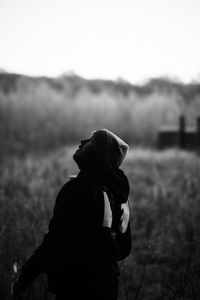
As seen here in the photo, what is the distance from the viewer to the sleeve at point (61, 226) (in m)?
2.04

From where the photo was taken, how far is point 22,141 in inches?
775

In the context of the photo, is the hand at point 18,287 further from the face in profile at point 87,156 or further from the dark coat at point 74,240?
the face in profile at point 87,156

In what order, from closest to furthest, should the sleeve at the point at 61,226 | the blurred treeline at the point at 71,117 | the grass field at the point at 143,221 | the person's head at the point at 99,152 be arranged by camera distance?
the sleeve at the point at 61,226
the person's head at the point at 99,152
the grass field at the point at 143,221
the blurred treeline at the point at 71,117

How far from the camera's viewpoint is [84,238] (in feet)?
6.85

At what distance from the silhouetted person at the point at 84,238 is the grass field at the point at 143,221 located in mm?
1316

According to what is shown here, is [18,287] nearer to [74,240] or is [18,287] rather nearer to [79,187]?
[74,240]

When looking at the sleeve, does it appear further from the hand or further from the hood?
the hood

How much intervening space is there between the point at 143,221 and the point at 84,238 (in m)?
5.04

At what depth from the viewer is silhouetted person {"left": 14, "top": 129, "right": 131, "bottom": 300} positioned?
2057mm

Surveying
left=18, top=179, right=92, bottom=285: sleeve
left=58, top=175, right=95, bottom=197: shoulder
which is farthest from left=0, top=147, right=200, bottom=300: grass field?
left=58, top=175, right=95, bottom=197: shoulder

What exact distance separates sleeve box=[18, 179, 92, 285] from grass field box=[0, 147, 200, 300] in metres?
1.51

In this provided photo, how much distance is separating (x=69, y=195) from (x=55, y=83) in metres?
37.3

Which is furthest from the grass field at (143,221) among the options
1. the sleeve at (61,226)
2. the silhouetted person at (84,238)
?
the sleeve at (61,226)

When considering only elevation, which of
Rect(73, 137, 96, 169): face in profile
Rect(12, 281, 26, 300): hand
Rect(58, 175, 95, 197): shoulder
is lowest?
Rect(12, 281, 26, 300): hand
